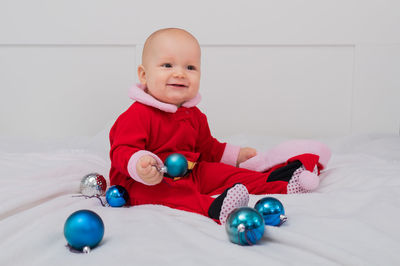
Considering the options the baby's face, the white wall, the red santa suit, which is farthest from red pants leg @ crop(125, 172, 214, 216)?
the white wall

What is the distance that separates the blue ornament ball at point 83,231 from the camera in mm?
679

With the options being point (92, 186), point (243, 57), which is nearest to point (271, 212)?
point (92, 186)

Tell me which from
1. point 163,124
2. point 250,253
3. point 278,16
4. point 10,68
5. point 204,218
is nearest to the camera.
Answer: point 250,253

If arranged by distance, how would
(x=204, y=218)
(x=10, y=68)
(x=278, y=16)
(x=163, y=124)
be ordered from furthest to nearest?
(x=10, y=68)
(x=278, y=16)
(x=163, y=124)
(x=204, y=218)

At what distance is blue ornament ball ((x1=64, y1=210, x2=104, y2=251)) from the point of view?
2.23ft

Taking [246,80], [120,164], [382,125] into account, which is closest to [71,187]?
[120,164]

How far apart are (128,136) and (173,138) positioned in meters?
0.14

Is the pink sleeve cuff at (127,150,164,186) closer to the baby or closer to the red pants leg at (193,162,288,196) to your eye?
the baby

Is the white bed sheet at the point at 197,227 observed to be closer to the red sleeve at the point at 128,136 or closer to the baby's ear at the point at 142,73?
the red sleeve at the point at 128,136

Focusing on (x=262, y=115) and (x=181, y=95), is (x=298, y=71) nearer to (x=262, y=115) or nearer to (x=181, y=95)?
(x=262, y=115)

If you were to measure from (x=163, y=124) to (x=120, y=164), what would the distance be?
0.61 feet

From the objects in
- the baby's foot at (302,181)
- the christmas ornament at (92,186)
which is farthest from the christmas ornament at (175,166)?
the baby's foot at (302,181)

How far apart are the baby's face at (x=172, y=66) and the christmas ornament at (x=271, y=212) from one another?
0.43 m

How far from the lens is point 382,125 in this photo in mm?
2107
